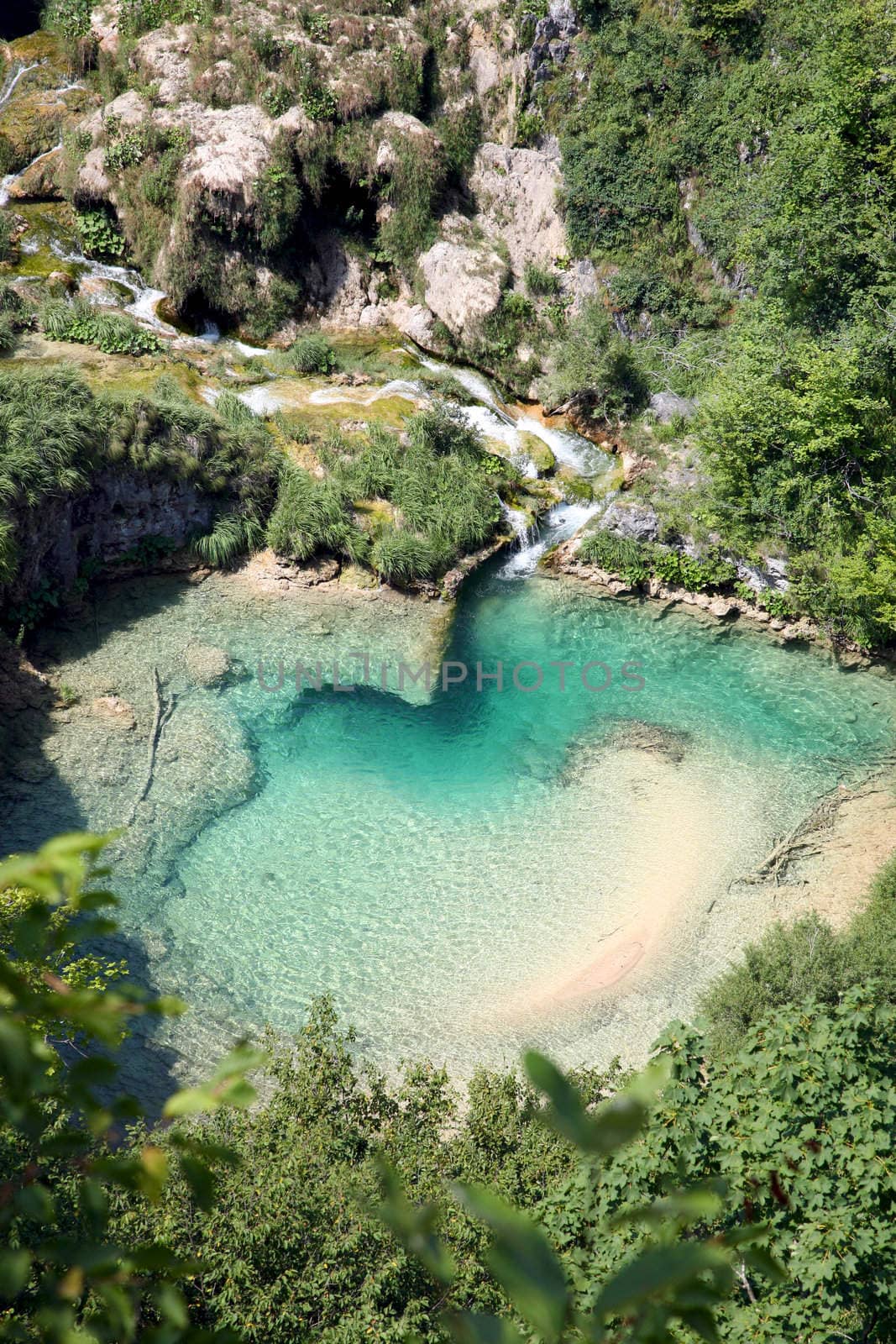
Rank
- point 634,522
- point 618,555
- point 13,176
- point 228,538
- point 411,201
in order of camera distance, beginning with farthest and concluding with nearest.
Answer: point 13,176, point 411,201, point 634,522, point 618,555, point 228,538

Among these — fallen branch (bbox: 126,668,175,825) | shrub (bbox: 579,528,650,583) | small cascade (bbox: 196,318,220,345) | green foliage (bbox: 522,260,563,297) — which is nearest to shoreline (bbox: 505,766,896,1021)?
shrub (bbox: 579,528,650,583)

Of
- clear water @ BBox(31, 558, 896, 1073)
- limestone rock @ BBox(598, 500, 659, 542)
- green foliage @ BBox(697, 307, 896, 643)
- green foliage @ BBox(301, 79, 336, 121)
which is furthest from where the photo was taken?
green foliage @ BBox(301, 79, 336, 121)

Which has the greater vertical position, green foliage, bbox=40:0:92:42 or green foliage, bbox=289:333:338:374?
green foliage, bbox=40:0:92:42

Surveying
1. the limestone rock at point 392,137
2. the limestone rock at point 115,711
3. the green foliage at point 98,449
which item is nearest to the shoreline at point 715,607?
the green foliage at point 98,449

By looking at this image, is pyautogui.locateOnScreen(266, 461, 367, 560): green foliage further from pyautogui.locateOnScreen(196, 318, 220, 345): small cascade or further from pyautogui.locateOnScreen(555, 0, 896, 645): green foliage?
pyautogui.locateOnScreen(555, 0, 896, 645): green foliage

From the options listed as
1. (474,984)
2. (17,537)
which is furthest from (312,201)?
(474,984)

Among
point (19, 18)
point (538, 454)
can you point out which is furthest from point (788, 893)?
point (19, 18)

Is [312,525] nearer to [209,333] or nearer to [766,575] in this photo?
[209,333]
